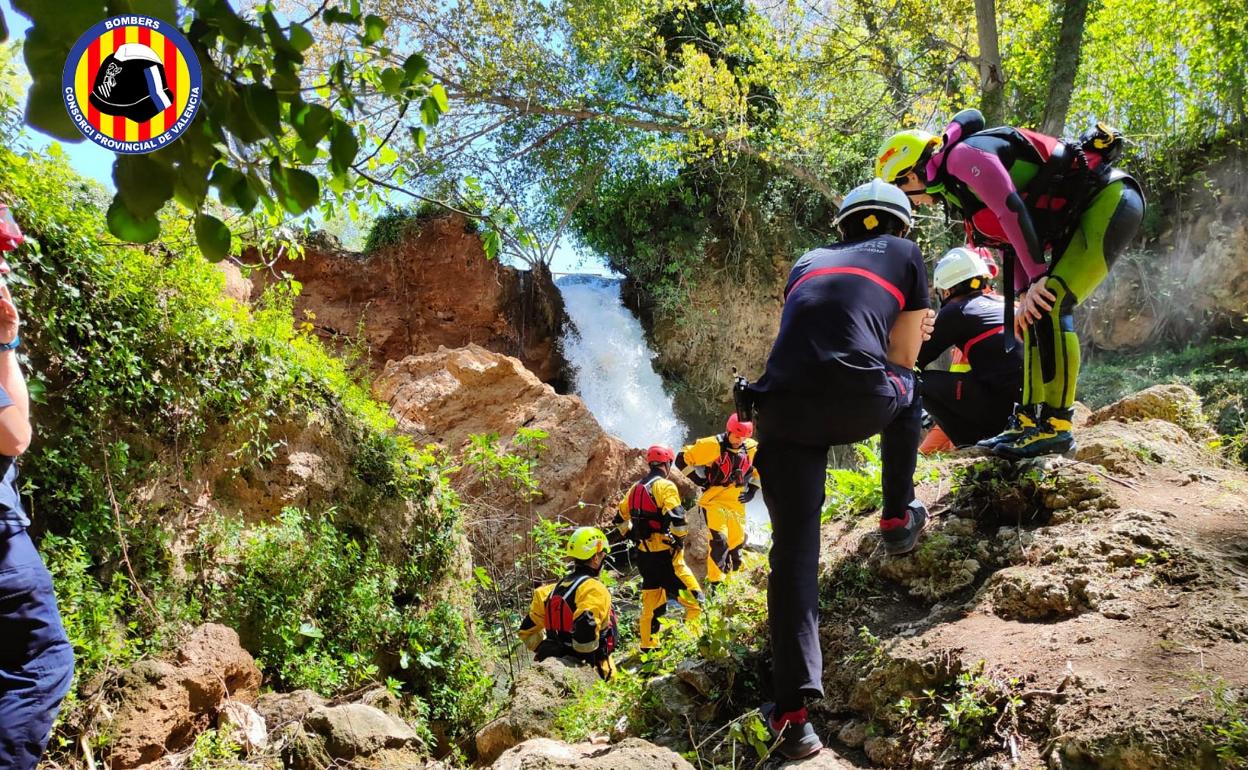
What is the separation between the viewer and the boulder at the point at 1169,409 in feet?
16.9

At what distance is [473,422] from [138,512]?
7463 millimetres

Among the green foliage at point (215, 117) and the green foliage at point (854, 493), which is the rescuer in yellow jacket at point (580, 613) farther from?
the green foliage at point (215, 117)

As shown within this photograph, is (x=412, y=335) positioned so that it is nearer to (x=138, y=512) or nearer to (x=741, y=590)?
(x=138, y=512)

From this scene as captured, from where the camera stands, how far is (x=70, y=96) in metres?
1.30

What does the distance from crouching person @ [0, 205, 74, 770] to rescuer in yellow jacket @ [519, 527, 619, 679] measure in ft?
14.2

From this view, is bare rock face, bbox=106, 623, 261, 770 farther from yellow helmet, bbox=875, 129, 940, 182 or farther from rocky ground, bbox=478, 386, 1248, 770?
yellow helmet, bbox=875, 129, 940, 182

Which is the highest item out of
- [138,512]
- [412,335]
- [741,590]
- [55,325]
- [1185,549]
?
[412,335]

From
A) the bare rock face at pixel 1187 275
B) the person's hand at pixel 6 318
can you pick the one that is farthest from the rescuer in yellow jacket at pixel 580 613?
the bare rock face at pixel 1187 275

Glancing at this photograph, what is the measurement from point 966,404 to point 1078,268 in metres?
1.29

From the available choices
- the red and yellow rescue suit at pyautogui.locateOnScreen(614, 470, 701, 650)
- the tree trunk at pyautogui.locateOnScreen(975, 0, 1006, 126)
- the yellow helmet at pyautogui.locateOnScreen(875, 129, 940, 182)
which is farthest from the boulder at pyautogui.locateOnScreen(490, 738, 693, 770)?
the tree trunk at pyautogui.locateOnScreen(975, 0, 1006, 126)

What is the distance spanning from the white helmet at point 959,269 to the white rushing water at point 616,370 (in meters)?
11.0

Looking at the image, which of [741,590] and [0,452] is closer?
[0,452]

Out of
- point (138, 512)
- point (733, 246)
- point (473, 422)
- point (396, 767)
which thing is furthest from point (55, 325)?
point (733, 246)

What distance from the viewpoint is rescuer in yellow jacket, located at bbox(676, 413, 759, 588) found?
823cm
